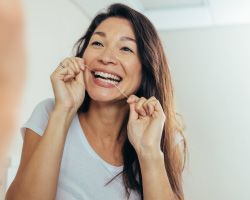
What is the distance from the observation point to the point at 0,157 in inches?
46.6

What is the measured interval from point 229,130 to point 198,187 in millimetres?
471

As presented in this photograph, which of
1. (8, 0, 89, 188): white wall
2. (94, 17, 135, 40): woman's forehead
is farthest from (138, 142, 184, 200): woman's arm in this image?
(8, 0, 89, 188): white wall

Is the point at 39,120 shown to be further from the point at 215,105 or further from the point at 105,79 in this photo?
the point at 215,105

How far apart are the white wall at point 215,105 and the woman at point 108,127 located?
1.64 meters

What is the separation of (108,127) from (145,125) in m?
0.15

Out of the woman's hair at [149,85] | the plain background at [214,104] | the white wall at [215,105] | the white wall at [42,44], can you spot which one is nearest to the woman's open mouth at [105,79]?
the woman's hair at [149,85]

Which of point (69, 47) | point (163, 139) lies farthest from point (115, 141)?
point (69, 47)

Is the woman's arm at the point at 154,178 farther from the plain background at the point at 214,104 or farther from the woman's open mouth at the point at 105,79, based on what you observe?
the plain background at the point at 214,104

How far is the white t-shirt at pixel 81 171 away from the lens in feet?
3.40

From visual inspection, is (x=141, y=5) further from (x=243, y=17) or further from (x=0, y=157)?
(x=0, y=157)

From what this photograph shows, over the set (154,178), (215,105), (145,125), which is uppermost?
(145,125)

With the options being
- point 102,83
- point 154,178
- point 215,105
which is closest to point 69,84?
point 102,83

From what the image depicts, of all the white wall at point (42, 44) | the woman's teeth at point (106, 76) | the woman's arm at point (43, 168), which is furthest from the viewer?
the white wall at point (42, 44)

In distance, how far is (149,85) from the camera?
1.27 m
